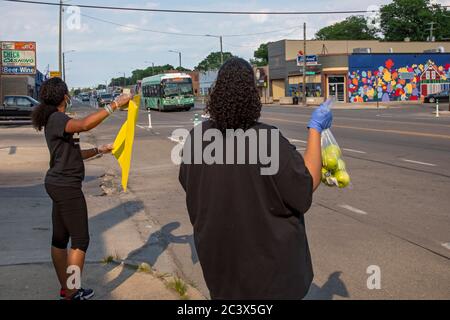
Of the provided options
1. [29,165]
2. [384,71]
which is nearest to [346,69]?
[384,71]

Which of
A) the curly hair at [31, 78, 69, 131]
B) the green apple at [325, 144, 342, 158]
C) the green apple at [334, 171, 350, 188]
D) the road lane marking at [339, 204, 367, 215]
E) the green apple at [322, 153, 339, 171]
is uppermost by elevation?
the curly hair at [31, 78, 69, 131]

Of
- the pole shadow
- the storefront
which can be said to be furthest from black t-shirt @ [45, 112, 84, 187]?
the storefront

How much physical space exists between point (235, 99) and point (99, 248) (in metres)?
4.18

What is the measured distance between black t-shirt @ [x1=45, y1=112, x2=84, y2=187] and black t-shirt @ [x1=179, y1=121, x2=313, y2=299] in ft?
6.34

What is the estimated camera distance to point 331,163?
2.97m

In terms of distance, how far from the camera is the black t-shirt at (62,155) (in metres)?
4.34

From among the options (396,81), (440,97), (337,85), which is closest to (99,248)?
(440,97)

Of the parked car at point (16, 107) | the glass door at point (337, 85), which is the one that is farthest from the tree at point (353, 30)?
the parked car at point (16, 107)

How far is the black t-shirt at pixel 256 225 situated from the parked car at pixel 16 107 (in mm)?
33711

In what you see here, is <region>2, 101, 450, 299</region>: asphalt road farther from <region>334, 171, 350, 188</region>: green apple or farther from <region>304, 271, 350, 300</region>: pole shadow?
<region>334, 171, 350, 188</region>: green apple

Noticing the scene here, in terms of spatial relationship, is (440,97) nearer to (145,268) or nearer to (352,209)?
(352,209)

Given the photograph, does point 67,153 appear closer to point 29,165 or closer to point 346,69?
point 29,165

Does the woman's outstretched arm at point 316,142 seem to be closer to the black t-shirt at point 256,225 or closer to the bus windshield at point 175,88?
the black t-shirt at point 256,225

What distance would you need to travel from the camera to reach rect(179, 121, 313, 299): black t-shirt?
8.64ft
